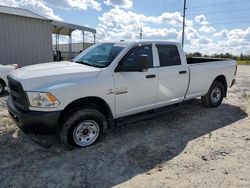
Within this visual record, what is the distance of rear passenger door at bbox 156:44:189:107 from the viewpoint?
A: 18.2ft

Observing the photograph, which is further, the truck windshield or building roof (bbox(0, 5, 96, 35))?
building roof (bbox(0, 5, 96, 35))

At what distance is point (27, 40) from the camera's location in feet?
45.5

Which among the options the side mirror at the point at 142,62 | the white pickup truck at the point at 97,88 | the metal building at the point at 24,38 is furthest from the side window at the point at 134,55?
the metal building at the point at 24,38

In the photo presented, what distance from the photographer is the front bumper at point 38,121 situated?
3.94m

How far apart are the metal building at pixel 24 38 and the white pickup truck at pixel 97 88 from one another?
30.2ft

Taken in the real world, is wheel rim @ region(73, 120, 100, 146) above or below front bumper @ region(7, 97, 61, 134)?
below

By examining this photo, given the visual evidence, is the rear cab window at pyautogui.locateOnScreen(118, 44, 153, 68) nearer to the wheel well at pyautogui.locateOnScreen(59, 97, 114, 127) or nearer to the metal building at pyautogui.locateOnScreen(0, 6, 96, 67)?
the wheel well at pyautogui.locateOnScreen(59, 97, 114, 127)

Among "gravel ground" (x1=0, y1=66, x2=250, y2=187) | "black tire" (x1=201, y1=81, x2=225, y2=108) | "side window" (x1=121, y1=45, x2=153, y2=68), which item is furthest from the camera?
"black tire" (x1=201, y1=81, x2=225, y2=108)

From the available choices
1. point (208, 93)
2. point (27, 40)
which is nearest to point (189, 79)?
point (208, 93)

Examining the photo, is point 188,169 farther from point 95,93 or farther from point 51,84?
point 51,84

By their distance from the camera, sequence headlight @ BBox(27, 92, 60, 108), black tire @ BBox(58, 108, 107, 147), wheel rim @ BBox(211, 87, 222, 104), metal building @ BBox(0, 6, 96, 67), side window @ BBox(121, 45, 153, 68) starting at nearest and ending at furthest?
headlight @ BBox(27, 92, 60, 108) < black tire @ BBox(58, 108, 107, 147) < side window @ BBox(121, 45, 153, 68) < wheel rim @ BBox(211, 87, 222, 104) < metal building @ BBox(0, 6, 96, 67)

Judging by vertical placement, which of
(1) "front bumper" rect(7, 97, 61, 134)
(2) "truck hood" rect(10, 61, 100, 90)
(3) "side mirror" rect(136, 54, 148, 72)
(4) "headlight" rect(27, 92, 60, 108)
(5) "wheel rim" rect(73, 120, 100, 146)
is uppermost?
(3) "side mirror" rect(136, 54, 148, 72)

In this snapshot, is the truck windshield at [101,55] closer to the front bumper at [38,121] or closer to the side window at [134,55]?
the side window at [134,55]

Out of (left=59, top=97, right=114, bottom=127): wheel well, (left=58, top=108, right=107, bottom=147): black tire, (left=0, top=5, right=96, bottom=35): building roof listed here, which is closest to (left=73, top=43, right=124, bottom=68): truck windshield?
(left=59, top=97, right=114, bottom=127): wheel well
